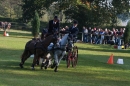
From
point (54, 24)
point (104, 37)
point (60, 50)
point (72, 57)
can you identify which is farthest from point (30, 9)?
point (60, 50)

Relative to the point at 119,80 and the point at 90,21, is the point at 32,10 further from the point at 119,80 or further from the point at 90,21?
the point at 119,80

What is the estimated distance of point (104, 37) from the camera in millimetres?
45938

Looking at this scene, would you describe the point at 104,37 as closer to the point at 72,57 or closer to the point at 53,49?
the point at 72,57

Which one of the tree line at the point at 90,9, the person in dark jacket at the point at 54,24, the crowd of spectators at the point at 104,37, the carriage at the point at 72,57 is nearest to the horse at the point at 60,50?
the person in dark jacket at the point at 54,24

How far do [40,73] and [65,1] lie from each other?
1533 inches

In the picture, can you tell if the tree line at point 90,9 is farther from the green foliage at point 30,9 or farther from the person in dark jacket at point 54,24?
the person in dark jacket at point 54,24


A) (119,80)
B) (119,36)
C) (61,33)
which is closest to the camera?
(119,80)

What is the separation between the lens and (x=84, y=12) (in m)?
55.1

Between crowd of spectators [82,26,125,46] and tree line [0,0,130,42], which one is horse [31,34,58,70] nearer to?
crowd of spectators [82,26,125,46]

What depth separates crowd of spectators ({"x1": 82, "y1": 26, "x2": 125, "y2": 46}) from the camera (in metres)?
43.0

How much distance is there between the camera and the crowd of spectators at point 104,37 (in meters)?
43.0

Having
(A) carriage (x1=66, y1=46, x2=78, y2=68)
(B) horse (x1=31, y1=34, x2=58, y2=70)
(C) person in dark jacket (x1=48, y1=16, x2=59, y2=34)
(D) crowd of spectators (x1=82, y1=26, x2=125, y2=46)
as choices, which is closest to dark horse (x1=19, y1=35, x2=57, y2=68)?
(B) horse (x1=31, y1=34, x2=58, y2=70)

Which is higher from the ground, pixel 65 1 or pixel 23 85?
pixel 65 1

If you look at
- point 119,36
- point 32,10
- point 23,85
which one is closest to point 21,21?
point 32,10
